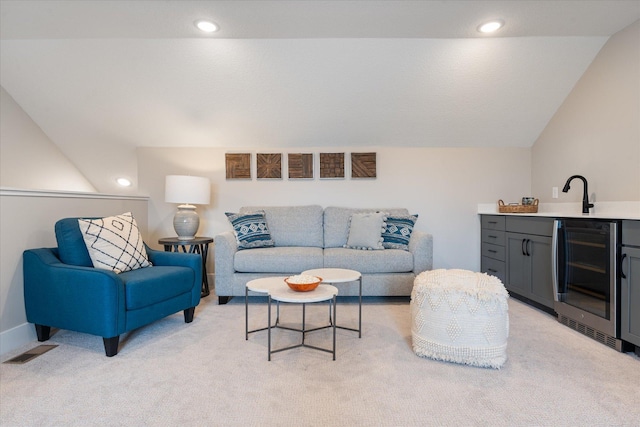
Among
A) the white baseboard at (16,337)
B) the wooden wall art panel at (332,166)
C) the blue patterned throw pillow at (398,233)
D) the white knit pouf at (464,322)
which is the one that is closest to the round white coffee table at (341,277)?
the white knit pouf at (464,322)

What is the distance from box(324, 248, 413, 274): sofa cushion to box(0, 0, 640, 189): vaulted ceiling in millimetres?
1460

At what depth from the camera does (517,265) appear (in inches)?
122

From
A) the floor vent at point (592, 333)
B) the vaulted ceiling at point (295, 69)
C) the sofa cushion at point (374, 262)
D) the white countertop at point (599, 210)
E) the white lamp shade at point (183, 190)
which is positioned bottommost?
the floor vent at point (592, 333)

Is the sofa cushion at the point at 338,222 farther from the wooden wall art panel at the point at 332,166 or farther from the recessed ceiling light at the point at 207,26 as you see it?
the recessed ceiling light at the point at 207,26

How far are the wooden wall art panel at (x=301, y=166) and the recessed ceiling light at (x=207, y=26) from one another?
161 cm

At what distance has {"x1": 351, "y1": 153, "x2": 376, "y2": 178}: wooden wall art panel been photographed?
12.6ft

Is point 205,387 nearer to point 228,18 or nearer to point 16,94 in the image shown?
point 228,18

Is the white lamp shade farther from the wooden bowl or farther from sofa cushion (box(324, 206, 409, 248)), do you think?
the wooden bowl

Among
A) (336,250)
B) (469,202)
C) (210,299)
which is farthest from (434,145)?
(210,299)

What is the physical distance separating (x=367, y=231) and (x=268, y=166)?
143 cm

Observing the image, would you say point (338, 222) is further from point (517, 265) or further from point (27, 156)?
point (27, 156)

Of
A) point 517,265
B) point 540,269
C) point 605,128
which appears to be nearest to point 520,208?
point 517,265

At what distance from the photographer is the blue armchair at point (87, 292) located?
1.95 metres

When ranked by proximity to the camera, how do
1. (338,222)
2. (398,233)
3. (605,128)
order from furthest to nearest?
(338,222), (398,233), (605,128)
